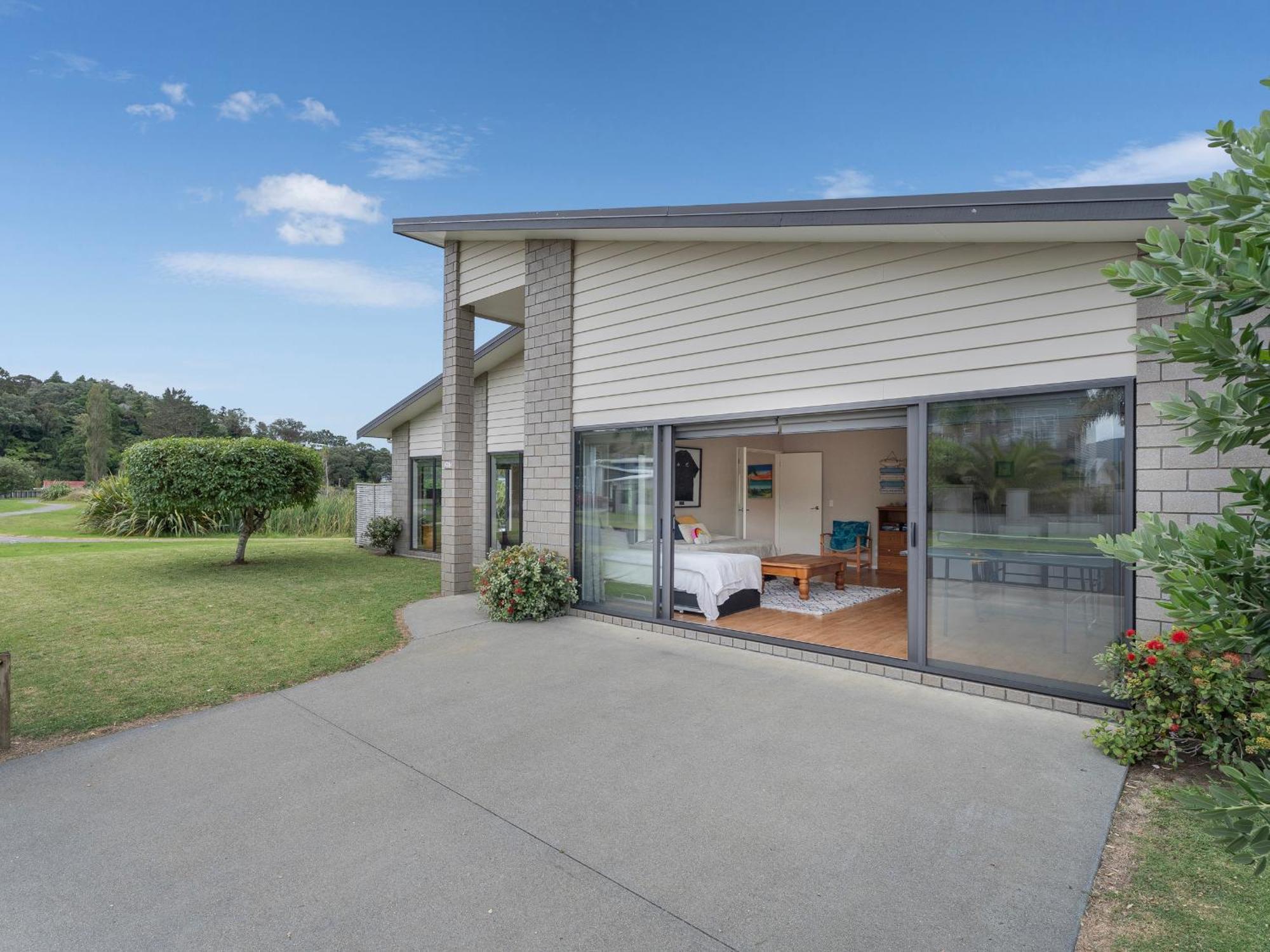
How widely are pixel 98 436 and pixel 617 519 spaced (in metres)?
42.0

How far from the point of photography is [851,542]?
38.2 feet

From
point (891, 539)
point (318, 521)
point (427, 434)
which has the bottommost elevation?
point (318, 521)

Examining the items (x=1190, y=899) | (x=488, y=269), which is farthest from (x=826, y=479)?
(x=1190, y=899)

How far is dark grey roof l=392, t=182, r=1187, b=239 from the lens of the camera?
12.0 ft

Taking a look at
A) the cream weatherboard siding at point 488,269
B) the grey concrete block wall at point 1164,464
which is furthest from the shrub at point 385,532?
the grey concrete block wall at point 1164,464

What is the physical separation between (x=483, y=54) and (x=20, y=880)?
12442mm

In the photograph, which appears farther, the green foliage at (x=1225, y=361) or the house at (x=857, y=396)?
the house at (x=857, y=396)

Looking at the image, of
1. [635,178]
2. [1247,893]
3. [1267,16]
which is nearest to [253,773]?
[1247,893]

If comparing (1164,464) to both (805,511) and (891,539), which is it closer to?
(891,539)

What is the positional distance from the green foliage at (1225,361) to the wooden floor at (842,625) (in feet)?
14.6

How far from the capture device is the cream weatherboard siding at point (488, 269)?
8148 mm

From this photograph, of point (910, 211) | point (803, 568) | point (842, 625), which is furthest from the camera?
point (803, 568)

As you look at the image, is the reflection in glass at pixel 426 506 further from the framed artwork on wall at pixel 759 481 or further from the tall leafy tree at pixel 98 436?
the tall leafy tree at pixel 98 436

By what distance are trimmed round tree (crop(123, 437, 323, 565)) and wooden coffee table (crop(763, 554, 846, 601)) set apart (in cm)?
892
